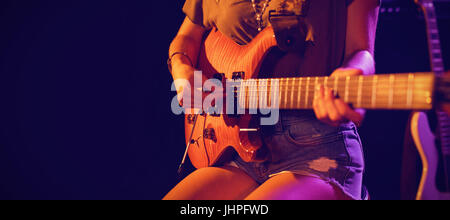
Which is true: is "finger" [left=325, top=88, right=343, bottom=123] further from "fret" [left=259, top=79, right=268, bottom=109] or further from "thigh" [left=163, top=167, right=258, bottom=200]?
"thigh" [left=163, top=167, right=258, bottom=200]

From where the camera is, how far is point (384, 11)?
4.43 ft

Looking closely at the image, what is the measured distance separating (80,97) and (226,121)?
97 centimetres

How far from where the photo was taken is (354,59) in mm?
899

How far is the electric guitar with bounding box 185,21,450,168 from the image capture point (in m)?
0.65

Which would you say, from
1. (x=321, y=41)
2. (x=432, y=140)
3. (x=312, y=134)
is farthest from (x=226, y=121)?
(x=432, y=140)

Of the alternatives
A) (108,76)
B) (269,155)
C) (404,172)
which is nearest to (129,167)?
(108,76)

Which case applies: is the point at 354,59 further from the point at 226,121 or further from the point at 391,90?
the point at 226,121

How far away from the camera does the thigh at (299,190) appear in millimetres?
851

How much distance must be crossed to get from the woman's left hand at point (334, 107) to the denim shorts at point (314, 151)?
0.14 metres

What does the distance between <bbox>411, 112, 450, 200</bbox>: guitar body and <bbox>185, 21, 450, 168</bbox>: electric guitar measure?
0.04 metres

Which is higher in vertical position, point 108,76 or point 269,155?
point 108,76

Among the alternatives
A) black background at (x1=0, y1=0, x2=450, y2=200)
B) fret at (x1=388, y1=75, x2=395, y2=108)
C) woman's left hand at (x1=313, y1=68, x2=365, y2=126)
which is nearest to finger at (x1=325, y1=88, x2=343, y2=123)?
woman's left hand at (x1=313, y1=68, x2=365, y2=126)
